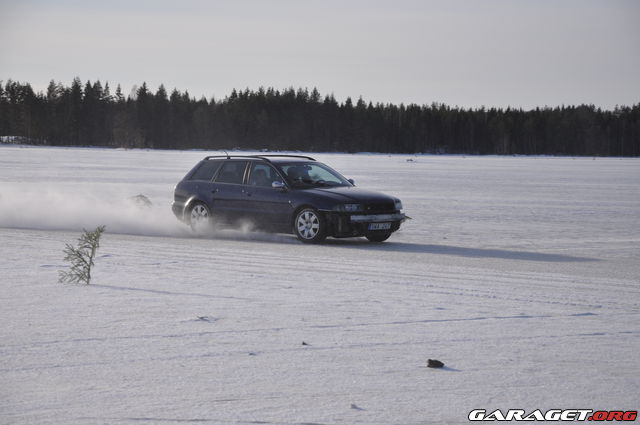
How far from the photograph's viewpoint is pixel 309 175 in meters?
16.1

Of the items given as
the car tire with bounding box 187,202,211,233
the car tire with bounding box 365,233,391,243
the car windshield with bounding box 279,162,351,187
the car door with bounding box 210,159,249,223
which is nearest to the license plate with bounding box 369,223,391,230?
the car tire with bounding box 365,233,391,243

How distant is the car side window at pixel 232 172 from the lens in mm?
16312

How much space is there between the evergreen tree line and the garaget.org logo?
160683mm

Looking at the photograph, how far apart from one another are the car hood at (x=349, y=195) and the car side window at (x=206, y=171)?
7.46 ft

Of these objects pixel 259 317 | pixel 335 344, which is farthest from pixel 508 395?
pixel 259 317

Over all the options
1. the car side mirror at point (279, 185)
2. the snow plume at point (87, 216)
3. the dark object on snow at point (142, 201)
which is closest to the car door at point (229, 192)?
the car side mirror at point (279, 185)

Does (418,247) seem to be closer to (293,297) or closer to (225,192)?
(225,192)

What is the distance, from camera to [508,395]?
18.1ft

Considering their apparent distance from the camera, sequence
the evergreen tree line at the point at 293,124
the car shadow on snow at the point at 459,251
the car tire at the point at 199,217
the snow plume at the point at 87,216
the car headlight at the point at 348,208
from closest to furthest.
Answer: the car shadow on snow at the point at 459,251 → the car headlight at the point at 348,208 → the car tire at the point at 199,217 → the snow plume at the point at 87,216 → the evergreen tree line at the point at 293,124

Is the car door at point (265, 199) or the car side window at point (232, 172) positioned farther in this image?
the car side window at point (232, 172)

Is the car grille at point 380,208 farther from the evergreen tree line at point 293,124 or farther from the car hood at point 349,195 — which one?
the evergreen tree line at point 293,124

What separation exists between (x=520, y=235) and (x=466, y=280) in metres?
7.03

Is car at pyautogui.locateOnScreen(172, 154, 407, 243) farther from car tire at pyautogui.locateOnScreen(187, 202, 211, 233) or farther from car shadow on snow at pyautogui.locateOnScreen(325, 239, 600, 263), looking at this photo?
car shadow on snow at pyautogui.locateOnScreen(325, 239, 600, 263)

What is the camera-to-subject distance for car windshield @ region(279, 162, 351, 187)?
51.9ft
